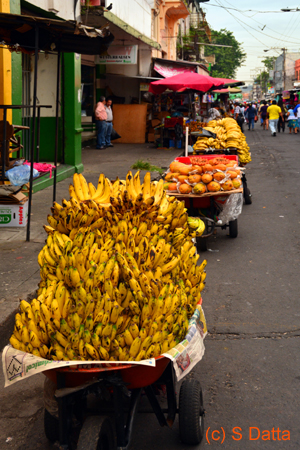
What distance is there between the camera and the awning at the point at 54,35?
5773mm

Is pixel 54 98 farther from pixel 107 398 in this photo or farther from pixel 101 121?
pixel 107 398

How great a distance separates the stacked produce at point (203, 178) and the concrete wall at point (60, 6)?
198 inches

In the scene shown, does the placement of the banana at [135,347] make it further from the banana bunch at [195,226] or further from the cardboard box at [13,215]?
the cardboard box at [13,215]

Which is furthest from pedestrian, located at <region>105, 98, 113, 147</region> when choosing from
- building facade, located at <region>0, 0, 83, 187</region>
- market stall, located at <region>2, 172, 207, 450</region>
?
market stall, located at <region>2, 172, 207, 450</region>

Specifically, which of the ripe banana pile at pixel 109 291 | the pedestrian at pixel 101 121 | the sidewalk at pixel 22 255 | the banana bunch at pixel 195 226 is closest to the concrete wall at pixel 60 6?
the sidewalk at pixel 22 255

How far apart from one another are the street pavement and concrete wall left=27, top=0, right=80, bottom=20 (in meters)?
4.20

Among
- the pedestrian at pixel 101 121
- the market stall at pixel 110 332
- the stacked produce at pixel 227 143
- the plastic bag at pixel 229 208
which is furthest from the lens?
the pedestrian at pixel 101 121

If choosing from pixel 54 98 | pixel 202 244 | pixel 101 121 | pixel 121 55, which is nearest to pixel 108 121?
pixel 101 121

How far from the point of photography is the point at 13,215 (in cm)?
750

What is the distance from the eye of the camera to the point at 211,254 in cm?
695

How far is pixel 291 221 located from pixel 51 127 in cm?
665

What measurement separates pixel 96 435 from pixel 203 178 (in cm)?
490

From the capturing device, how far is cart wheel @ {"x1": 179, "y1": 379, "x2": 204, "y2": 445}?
2.85 metres

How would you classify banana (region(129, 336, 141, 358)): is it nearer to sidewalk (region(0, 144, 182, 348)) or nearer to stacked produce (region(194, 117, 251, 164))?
sidewalk (region(0, 144, 182, 348))
